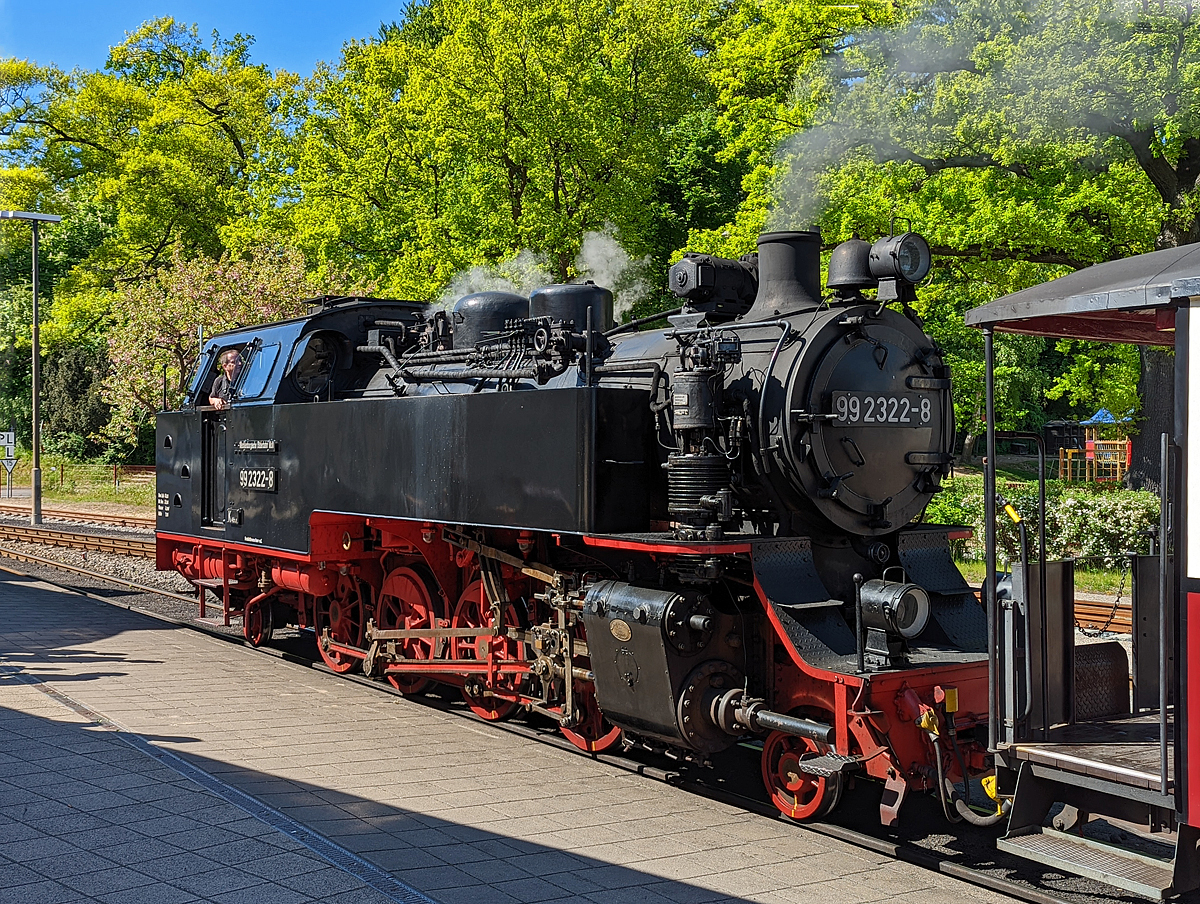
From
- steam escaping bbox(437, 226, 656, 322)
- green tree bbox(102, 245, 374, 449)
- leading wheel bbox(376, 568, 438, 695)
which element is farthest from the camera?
green tree bbox(102, 245, 374, 449)

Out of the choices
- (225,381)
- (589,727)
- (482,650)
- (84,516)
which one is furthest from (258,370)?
(84,516)

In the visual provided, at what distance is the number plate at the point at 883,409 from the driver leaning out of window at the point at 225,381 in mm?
6632

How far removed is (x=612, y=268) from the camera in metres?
22.2

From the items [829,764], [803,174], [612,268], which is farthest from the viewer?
[612,268]

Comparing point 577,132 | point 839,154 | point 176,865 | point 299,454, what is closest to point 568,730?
point 176,865

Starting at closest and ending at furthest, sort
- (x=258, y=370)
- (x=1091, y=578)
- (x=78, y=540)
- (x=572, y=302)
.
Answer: (x=572, y=302) < (x=258, y=370) < (x=1091, y=578) < (x=78, y=540)

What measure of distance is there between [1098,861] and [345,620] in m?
6.86

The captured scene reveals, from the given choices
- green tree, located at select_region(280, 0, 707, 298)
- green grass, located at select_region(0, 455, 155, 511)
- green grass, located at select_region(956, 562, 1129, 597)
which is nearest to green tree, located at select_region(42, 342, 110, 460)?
green grass, located at select_region(0, 455, 155, 511)

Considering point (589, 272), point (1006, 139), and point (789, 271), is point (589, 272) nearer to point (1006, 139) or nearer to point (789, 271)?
point (1006, 139)

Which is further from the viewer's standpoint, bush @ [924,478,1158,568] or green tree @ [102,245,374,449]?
green tree @ [102,245,374,449]

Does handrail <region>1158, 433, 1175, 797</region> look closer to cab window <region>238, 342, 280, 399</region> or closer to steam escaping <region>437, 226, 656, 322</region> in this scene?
cab window <region>238, 342, 280, 399</region>

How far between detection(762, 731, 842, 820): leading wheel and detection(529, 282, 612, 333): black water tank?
3338 millimetres

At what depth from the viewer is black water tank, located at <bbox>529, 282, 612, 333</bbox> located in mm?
8094

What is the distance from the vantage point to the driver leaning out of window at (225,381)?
10.9m
